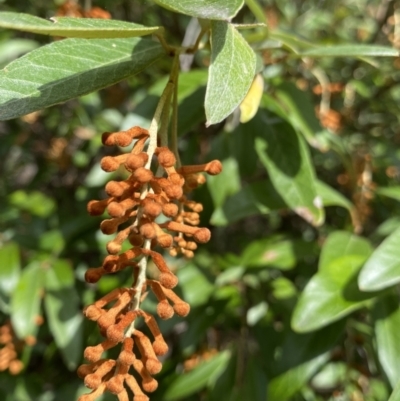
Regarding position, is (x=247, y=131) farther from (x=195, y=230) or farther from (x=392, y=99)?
(x=392, y=99)

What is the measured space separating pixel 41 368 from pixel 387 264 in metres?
1.59

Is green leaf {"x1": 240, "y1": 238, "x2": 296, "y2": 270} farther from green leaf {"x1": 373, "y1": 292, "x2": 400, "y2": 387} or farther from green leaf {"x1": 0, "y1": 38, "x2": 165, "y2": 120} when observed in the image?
green leaf {"x1": 0, "y1": 38, "x2": 165, "y2": 120}

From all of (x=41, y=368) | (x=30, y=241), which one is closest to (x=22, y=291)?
(x=30, y=241)

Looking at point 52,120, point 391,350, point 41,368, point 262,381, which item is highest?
point 391,350

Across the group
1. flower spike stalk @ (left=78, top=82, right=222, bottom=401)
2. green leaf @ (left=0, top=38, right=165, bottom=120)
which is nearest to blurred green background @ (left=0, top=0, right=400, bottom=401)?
green leaf @ (left=0, top=38, right=165, bottom=120)

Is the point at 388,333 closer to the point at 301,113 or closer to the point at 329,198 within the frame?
the point at 329,198

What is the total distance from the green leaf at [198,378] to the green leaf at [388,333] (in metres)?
0.49

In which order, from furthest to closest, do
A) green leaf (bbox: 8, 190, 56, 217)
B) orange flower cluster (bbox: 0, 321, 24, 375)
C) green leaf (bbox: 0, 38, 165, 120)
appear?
green leaf (bbox: 8, 190, 56, 217) → orange flower cluster (bbox: 0, 321, 24, 375) → green leaf (bbox: 0, 38, 165, 120)

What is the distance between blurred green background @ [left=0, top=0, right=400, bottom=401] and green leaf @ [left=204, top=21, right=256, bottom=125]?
0.31m

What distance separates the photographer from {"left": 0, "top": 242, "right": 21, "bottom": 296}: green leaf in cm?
142

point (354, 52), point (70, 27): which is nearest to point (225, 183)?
point (354, 52)

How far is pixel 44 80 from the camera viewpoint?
2.34 feet

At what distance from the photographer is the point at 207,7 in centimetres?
63

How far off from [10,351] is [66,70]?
1056 millimetres
